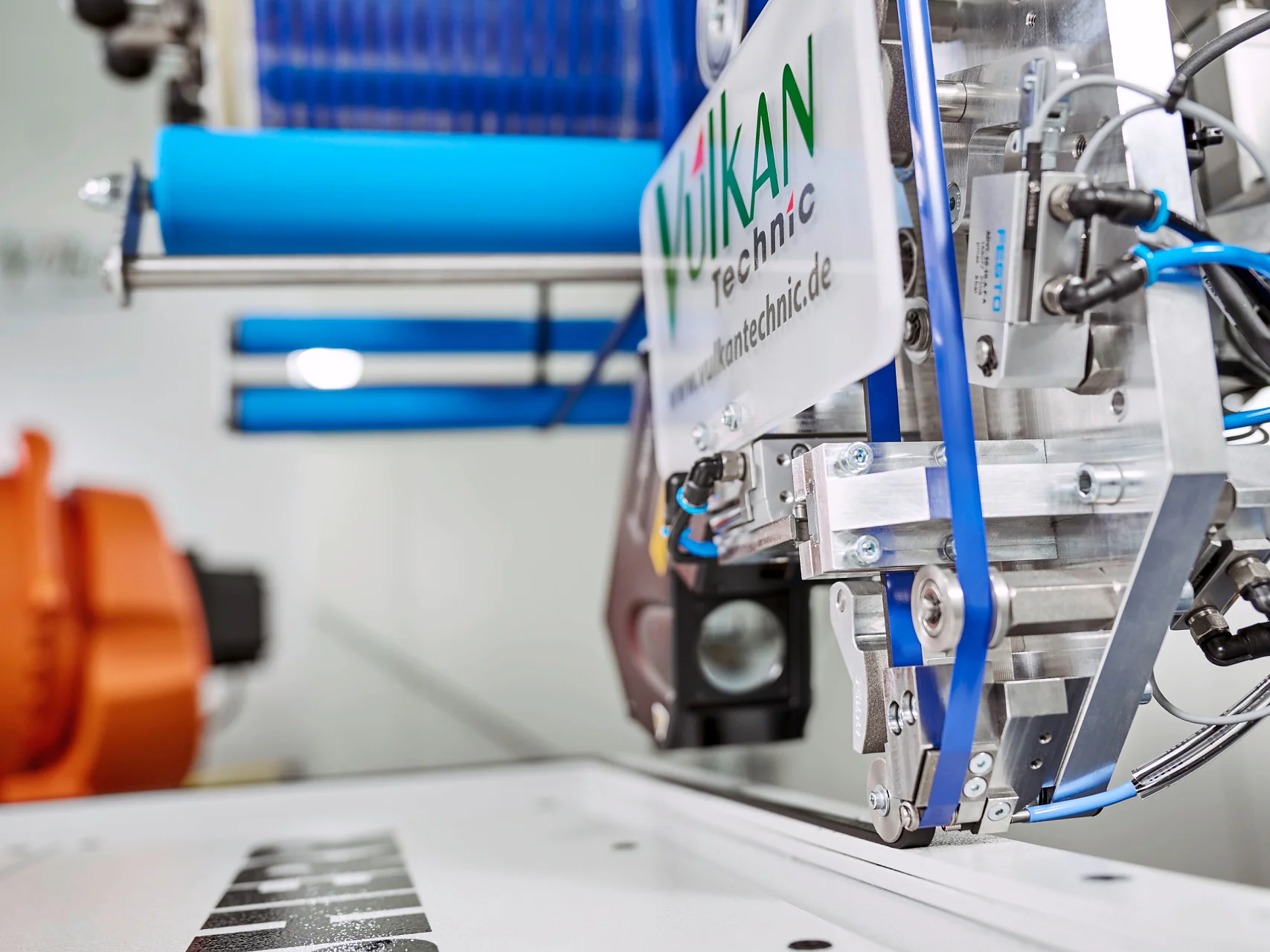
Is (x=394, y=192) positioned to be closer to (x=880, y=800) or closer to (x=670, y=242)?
(x=670, y=242)

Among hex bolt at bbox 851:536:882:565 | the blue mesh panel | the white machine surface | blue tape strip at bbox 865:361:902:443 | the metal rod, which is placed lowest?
the white machine surface

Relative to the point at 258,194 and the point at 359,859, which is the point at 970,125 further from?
the point at 359,859

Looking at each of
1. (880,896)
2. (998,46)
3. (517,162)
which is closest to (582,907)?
(880,896)

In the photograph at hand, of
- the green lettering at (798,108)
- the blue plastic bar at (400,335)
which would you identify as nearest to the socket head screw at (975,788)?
the green lettering at (798,108)

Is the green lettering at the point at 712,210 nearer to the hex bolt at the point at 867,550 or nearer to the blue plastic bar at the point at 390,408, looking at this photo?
the hex bolt at the point at 867,550

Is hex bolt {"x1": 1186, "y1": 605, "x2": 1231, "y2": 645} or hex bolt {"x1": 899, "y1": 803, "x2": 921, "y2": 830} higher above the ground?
hex bolt {"x1": 1186, "y1": 605, "x2": 1231, "y2": 645}

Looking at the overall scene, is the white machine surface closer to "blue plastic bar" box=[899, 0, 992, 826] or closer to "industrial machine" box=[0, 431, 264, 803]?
"blue plastic bar" box=[899, 0, 992, 826]

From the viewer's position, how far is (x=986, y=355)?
0.69 metres

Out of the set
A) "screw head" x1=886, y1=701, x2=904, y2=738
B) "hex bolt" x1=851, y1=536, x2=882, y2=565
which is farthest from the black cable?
"screw head" x1=886, y1=701, x2=904, y2=738

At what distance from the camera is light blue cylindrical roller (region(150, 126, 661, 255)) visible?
1.27 m

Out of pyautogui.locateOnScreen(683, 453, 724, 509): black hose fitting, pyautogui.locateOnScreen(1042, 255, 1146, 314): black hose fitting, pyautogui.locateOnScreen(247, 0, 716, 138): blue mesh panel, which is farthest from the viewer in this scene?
pyautogui.locateOnScreen(247, 0, 716, 138): blue mesh panel

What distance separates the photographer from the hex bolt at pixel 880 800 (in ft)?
2.54

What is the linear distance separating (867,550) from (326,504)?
130 inches

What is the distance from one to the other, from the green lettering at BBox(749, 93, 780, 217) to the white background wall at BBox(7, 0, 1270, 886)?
9.16ft
